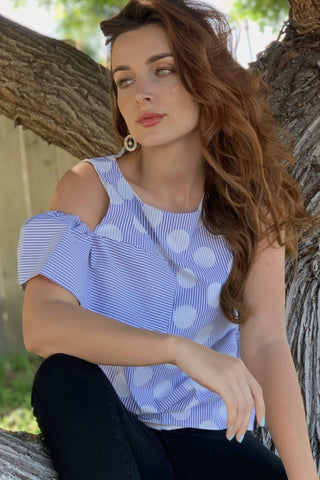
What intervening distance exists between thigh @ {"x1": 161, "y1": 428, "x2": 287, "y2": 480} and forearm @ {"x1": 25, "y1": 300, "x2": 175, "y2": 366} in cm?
32

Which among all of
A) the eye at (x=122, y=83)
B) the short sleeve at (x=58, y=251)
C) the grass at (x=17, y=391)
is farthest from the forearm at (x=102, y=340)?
the grass at (x=17, y=391)

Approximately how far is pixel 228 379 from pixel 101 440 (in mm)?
299

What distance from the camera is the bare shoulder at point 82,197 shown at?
2334mm

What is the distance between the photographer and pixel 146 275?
2367 millimetres

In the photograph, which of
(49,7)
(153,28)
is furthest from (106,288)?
(49,7)

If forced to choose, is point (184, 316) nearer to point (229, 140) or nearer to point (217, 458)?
point (217, 458)

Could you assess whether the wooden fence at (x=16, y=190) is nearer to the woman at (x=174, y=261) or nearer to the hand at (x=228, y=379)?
the woman at (x=174, y=261)

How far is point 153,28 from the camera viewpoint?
2.44 meters

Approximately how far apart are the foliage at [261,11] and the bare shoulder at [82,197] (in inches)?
146

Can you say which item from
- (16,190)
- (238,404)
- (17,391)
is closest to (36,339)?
(238,404)

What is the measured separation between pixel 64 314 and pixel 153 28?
84cm

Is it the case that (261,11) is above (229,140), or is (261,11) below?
above

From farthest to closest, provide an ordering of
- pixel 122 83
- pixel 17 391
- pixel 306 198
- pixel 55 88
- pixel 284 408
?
pixel 17 391
pixel 55 88
pixel 306 198
pixel 122 83
pixel 284 408

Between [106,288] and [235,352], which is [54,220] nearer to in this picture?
[106,288]
